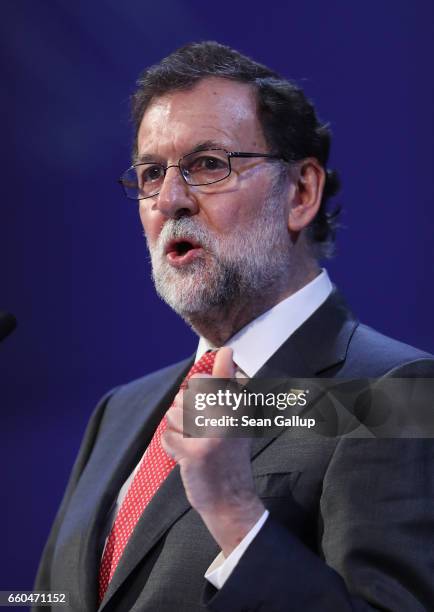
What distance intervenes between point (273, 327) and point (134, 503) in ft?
1.41

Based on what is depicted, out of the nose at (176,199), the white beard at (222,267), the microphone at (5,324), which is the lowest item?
the microphone at (5,324)

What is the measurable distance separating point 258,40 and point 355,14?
0.80 ft

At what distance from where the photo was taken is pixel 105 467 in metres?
1.74

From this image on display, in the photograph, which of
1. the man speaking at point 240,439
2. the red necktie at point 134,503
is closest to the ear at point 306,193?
the man speaking at point 240,439

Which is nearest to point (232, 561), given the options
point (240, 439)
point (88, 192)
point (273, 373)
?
point (240, 439)

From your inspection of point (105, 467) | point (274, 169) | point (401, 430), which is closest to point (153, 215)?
point (274, 169)

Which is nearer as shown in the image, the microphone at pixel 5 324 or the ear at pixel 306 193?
the microphone at pixel 5 324

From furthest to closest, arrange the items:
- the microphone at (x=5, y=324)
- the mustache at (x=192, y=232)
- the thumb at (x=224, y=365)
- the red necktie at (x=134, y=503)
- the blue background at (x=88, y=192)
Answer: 1. the blue background at (x=88, y=192)
2. the mustache at (x=192, y=232)
3. the red necktie at (x=134, y=503)
4. the microphone at (x=5, y=324)
5. the thumb at (x=224, y=365)

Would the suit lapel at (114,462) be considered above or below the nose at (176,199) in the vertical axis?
below

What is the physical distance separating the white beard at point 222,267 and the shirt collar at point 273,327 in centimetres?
5

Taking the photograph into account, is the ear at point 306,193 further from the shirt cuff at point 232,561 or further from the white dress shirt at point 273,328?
the shirt cuff at point 232,561

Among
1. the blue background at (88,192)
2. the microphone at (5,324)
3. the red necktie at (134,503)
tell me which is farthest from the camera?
the blue background at (88,192)

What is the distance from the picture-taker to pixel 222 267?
156cm

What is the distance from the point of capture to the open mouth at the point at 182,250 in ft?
5.12
